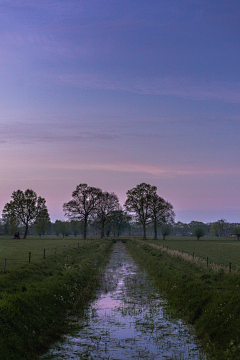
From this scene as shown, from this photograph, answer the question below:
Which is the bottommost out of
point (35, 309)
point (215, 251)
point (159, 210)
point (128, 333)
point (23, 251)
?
point (128, 333)

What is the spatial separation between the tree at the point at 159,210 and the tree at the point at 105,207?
48.8ft

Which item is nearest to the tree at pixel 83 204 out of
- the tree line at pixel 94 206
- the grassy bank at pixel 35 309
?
the tree line at pixel 94 206

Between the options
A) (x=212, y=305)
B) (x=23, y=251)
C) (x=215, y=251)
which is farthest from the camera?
(x=215, y=251)

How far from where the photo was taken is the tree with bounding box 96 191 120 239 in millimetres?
120875

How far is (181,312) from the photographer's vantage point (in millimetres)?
18875

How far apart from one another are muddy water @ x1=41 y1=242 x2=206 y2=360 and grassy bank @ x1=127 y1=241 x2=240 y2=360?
744mm

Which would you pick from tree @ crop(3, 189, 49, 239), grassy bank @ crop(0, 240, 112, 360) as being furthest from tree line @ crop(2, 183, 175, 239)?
grassy bank @ crop(0, 240, 112, 360)

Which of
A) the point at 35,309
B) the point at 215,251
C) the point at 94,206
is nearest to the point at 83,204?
the point at 94,206

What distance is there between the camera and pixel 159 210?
119 metres

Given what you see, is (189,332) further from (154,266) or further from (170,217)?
(170,217)

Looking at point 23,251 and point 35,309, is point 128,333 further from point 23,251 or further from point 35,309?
point 23,251

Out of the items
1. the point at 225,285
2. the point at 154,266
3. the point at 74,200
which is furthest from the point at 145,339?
the point at 74,200

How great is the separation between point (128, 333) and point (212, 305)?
479 cm

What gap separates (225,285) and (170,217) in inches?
3882
